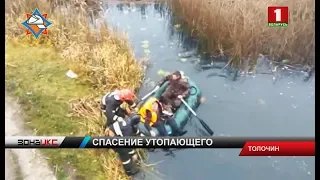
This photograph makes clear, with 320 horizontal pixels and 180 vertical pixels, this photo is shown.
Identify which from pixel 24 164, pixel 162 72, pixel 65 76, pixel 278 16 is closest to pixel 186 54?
pixel 162 72

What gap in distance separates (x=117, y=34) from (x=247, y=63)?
515 mm

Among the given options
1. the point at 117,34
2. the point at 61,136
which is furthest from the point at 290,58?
the point at 61,136

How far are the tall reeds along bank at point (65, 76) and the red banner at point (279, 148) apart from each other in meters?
0.48

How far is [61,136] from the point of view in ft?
4.53

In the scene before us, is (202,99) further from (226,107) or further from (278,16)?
(278,16)

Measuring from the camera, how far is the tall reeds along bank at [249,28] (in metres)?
1.43

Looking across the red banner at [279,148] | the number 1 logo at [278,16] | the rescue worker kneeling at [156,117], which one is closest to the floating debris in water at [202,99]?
the rescue worker kneeling at [156,117]

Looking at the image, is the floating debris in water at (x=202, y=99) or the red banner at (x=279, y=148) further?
the floating debris in water at (x=202, y=99)

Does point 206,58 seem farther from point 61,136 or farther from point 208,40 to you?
point 61,136

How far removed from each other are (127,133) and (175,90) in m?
0.24

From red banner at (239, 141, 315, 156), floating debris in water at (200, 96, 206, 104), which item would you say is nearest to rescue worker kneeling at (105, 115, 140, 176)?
floating debris in water at (200, 96, 206, 104)

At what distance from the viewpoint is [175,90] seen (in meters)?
1.47

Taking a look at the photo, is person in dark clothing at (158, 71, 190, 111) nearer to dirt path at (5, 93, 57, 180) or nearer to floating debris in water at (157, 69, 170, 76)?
floating debris in water at (157, 69, 170, 76)

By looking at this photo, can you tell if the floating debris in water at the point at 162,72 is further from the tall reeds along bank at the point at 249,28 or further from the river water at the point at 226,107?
the tall reeds along bank at the point at 249,28
